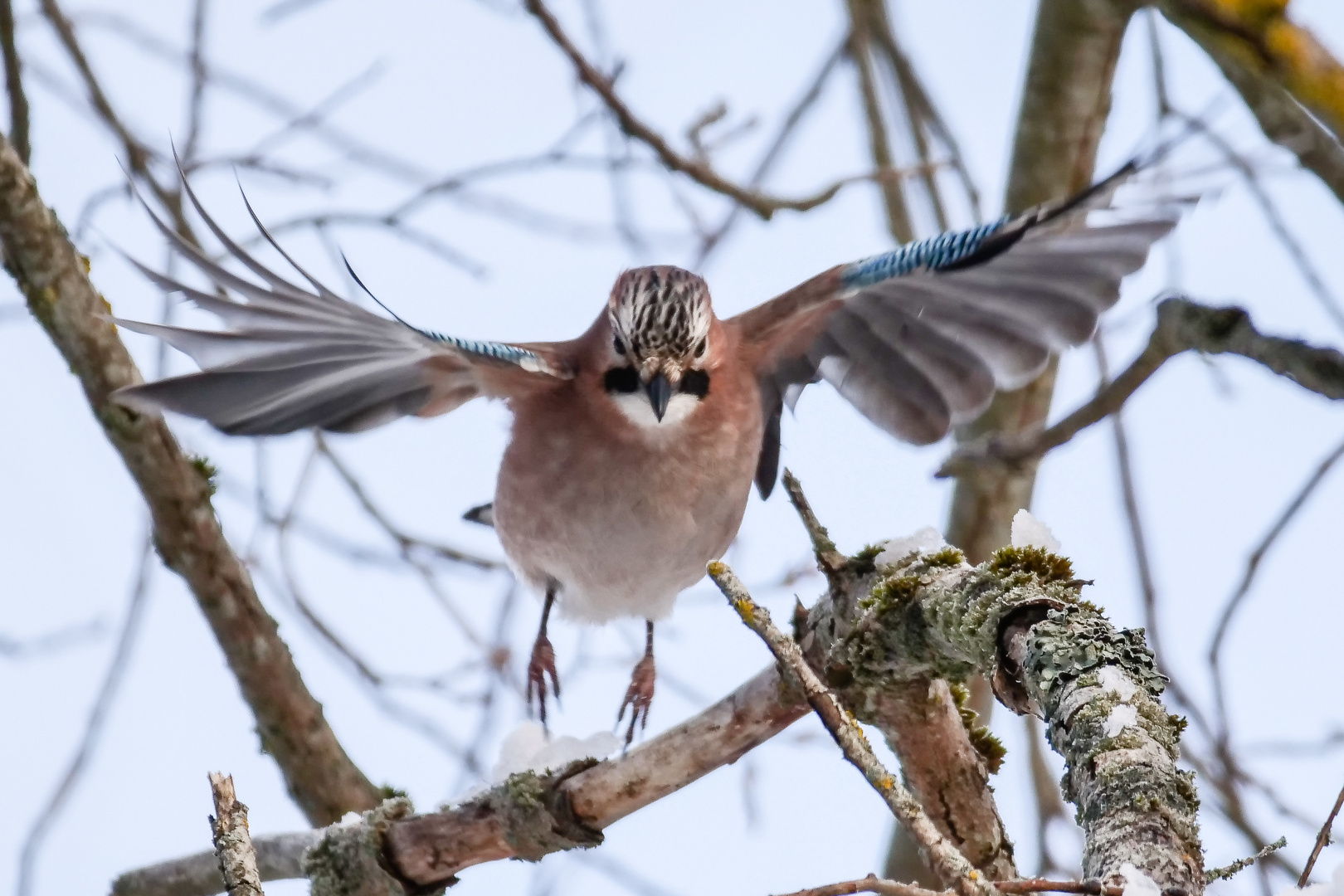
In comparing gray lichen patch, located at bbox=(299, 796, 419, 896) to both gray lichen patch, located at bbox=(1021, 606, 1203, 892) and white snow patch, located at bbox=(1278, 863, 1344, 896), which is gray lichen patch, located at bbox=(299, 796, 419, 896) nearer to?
gray lichen patch, located at bbox=(1021, 606, 1203, 892)

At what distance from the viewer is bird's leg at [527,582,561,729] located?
5.26 meters

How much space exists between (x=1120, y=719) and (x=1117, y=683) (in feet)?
0.32

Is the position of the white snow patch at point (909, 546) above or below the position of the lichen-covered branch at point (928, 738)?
above

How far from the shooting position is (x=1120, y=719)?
2297mm

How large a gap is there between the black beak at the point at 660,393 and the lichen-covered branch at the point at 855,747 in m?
2.23

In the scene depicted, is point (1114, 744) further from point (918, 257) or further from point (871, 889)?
point (918, 257)

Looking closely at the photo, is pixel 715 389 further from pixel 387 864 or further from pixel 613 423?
pixel 387 864

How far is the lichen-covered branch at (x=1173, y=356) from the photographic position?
2.88m

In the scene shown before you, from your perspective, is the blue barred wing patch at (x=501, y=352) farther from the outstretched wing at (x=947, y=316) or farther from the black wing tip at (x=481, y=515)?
the black wing tip at (x=481, y=515)

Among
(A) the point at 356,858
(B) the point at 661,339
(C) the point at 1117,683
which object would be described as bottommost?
(C) the point at 1117,683

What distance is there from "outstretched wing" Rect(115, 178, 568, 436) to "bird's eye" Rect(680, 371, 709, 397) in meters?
0.45

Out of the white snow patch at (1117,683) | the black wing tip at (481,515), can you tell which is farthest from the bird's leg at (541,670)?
the white snow patch at (1117,683)

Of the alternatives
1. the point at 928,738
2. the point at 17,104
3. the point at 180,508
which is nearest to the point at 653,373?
the point at 180,508

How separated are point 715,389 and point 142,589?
6.81 ft
